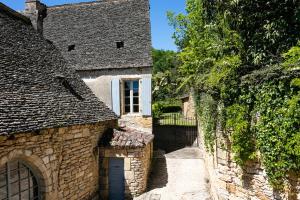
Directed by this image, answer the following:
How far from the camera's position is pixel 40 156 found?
673cm

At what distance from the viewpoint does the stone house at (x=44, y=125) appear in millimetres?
6250

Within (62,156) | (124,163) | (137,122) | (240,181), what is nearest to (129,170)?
(124,163)

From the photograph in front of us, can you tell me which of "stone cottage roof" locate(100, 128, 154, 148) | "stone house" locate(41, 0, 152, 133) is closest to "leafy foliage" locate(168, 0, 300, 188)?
"stone cottage roof" locate(100, 128, 154, 148)

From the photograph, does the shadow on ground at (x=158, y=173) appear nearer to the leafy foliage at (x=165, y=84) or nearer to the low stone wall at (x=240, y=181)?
the low stone wall at (x=240, y=181)

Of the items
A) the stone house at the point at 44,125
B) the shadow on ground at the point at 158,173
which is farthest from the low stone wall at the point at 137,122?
the shadow on ground at the point at 158,173

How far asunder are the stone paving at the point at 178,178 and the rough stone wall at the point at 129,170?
A: 0.39 meters

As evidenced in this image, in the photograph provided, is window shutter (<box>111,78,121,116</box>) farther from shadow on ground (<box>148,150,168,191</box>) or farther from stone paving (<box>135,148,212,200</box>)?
stone paving (<box>135,148,212,200</box>)

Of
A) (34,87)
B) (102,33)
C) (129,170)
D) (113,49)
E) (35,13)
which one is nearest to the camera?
(34,87)

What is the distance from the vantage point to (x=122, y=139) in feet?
32.2

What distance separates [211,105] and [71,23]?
9541 millimetres

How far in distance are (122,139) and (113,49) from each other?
16.1 ft

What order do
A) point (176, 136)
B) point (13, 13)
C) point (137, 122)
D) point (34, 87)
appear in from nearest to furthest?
1. point (34, 87)
2. point (13, 13)
3. point (137, 122)
4. point (176, 136)

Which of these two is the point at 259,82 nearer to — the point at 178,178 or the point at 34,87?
the point at 34,87

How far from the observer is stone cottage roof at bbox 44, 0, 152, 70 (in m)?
12.6
